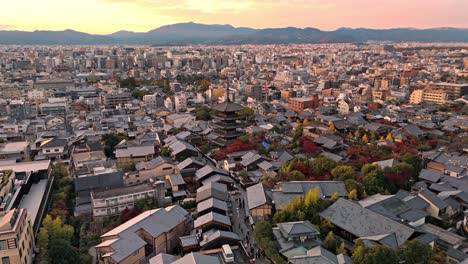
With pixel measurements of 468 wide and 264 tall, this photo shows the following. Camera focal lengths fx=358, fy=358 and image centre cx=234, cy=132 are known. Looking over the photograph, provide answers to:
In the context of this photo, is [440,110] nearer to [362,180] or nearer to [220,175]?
[362,180]

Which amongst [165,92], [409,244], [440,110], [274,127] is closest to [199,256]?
[409,244]

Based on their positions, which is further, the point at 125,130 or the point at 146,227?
the point at 125,130

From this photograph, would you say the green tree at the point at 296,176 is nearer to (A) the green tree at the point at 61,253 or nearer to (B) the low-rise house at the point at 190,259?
(B) the low-rise house at the point at 190,259

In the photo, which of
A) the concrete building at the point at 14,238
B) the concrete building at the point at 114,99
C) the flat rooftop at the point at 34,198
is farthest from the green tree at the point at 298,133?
the concrete building at the point at 114,99

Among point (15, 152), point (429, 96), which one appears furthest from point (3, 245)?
point (429, 96)

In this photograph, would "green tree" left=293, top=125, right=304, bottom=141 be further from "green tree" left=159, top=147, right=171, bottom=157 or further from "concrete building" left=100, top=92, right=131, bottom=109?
"concrete building" left=100, top=92, right=131, bottom=109

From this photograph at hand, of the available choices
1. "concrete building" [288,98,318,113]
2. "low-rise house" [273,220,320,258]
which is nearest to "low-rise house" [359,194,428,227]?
"low-rise house" [273,220,320,258]

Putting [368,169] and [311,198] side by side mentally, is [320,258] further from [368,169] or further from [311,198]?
[368,169]
